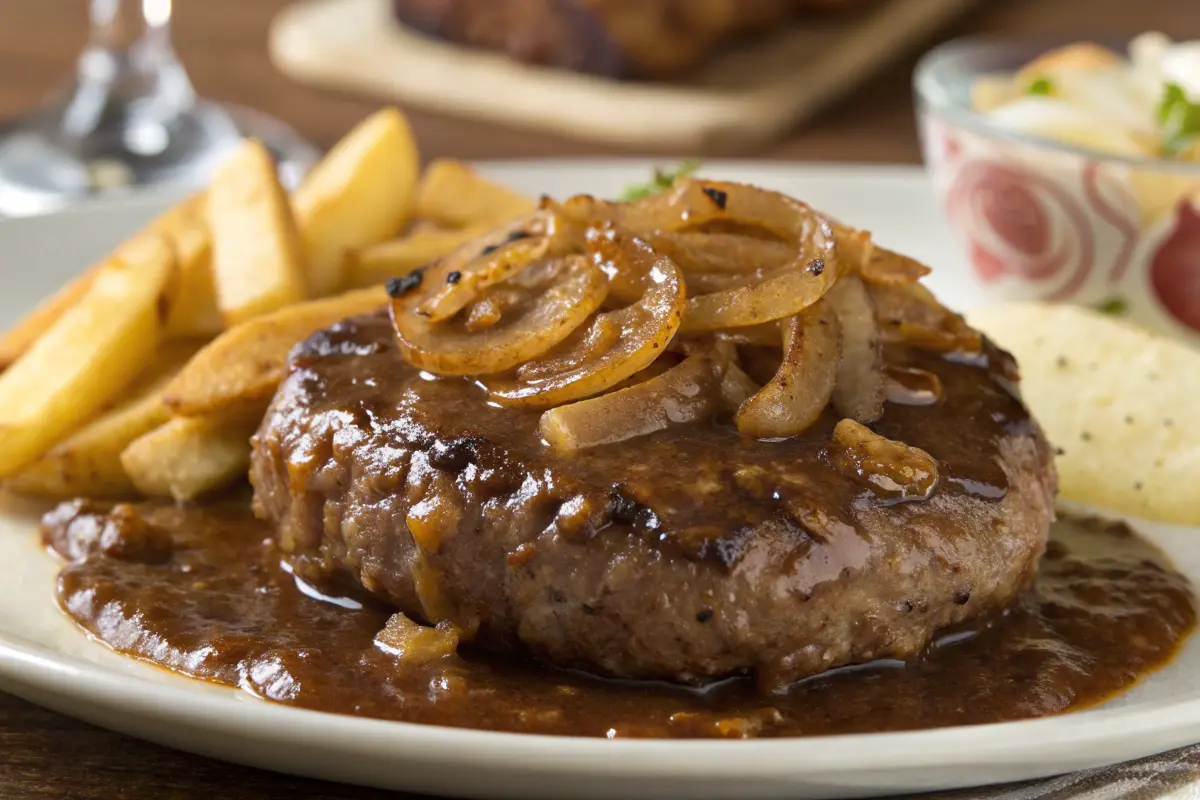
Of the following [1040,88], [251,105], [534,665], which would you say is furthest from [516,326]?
[251,105]

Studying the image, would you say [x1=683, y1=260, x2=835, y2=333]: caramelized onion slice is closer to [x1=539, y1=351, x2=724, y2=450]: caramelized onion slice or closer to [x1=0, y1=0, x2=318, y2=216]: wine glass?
[x1=539, y1=351, x2=724, y2=450]: caramelized onion slice

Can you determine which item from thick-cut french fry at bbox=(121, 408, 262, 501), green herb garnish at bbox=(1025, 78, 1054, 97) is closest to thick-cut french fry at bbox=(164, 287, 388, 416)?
thick-cut french fry at bbox=(121, 408, 262, 501)

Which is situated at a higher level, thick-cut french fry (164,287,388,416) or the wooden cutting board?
thick-cut french fry (164,287,388,416)

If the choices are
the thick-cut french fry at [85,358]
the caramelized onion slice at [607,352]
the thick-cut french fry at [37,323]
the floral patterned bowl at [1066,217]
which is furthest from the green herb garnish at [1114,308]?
the thick-cut french fry at [37,323]

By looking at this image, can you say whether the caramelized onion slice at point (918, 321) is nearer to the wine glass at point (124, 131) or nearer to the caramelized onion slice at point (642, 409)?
the caramelized onion slice at point (642, 409)

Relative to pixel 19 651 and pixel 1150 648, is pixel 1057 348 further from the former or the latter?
pixel 19 651

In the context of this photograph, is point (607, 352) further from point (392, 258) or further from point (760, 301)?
point (392, 258)

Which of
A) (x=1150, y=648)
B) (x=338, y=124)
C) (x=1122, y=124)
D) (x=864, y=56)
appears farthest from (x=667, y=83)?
(x=1150, y=648)
